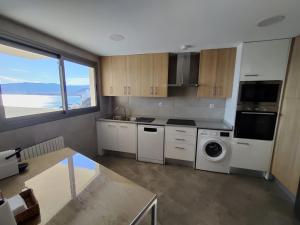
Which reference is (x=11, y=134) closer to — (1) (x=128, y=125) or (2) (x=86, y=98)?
(2) (x=86, y=98)

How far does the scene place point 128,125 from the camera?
3.03 metres

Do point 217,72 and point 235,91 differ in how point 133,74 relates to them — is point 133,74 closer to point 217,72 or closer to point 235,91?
point 217,72

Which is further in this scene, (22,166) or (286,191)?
(286,191)

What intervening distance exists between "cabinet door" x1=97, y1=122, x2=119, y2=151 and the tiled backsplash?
0.69 metres

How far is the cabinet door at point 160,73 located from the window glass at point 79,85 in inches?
56.4

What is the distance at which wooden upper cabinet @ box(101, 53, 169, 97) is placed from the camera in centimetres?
294

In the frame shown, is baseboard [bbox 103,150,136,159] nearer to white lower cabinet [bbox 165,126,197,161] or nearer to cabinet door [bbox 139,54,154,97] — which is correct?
white lower cabinet [bbox 165,126,197,161]

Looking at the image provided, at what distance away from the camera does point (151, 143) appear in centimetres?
294

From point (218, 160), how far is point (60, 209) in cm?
254

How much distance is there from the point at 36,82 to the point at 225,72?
3.16 m

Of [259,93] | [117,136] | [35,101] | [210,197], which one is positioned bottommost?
[210,197]

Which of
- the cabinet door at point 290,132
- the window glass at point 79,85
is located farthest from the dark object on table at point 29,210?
the cabinet door at point 290,132

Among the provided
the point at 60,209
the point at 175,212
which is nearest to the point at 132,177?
the point at 175,212

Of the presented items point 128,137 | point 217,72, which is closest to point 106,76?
point 128,137
